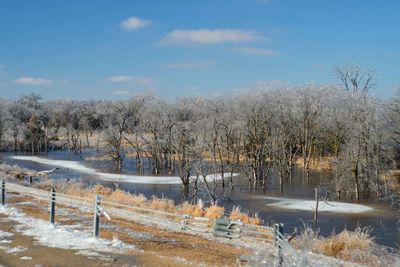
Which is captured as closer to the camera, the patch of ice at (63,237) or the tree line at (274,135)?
the patch of ice at (63,237)

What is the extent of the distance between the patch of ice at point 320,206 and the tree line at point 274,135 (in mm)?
5526

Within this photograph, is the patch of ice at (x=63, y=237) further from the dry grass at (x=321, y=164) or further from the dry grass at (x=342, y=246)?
the dry grass at (x=321, y=164)

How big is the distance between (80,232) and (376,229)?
20.3 m

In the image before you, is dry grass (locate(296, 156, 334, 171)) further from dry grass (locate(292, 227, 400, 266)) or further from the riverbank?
dry grass (locate(292, 227, 400, 266))

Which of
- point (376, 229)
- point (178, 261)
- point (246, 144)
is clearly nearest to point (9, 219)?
point (178, 261)

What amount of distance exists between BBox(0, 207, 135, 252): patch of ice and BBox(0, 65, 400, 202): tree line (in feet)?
75.4

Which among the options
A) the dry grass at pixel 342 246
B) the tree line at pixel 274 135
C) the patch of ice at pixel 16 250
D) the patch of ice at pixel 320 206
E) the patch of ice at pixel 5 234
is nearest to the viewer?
the patch of ice at pixel 16 250

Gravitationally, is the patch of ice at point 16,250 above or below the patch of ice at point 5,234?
below

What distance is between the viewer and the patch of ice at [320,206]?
3544 centimetres

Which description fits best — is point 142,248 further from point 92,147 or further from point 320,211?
point 92,147

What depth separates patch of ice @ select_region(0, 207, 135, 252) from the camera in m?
13.2

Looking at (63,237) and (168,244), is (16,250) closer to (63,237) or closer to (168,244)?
(63,237)

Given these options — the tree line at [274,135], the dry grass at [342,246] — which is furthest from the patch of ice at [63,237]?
the tree line at [274,135]

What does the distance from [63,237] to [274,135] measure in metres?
46.9
